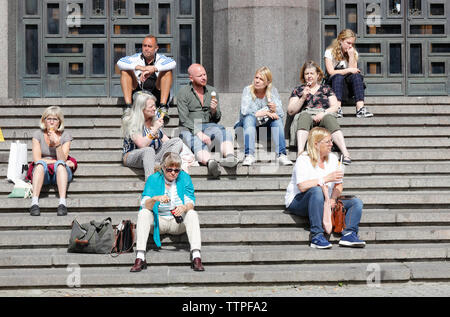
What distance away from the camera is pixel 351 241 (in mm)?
8211

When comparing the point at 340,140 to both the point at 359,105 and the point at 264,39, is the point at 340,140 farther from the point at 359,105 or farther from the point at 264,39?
the point at 264,39

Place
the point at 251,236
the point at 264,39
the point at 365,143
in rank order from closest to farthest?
1. the point at 251,236
2. the point at 365,143
3. the point at 264,39

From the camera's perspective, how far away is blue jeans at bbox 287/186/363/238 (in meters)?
8.19

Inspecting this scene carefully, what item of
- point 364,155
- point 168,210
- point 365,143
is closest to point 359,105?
point 365,143

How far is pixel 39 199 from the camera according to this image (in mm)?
9055

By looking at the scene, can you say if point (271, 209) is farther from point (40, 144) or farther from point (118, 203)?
point (40, 144)

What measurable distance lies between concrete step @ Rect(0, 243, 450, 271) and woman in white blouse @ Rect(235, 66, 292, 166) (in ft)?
6.74

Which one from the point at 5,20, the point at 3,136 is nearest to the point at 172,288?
the point at 3,136

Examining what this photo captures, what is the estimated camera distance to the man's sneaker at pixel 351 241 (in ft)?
26.9

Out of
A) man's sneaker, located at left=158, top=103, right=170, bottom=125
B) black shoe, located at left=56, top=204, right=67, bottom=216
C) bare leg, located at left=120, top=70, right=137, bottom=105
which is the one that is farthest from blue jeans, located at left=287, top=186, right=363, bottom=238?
bare leg, located at left=120, top=70, right=137, bottom=105

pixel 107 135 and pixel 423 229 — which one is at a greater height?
pixel 107 135

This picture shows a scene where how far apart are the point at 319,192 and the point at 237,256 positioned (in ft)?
3.89
